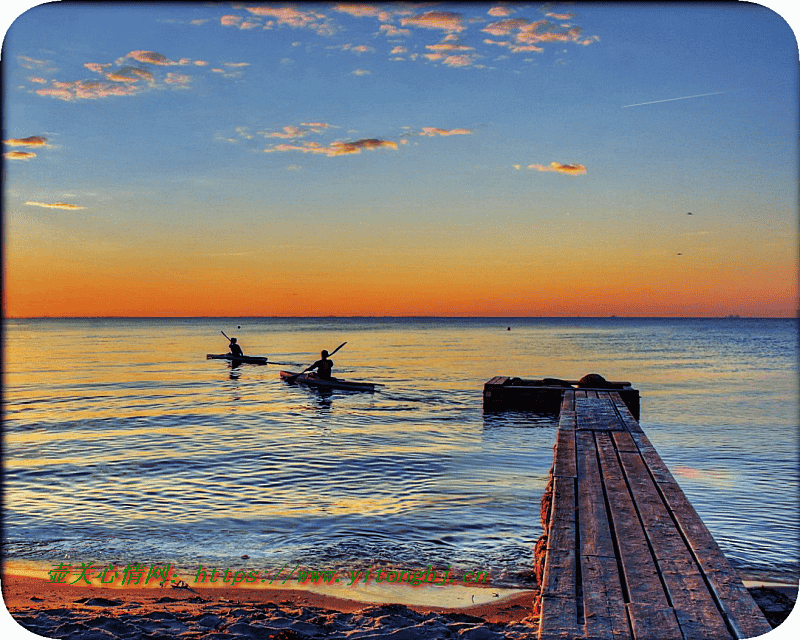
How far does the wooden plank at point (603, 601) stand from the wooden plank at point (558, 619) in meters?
0.08

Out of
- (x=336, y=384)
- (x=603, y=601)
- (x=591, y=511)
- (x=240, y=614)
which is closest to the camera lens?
(x=603, y=601)

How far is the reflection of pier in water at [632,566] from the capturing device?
452 cm

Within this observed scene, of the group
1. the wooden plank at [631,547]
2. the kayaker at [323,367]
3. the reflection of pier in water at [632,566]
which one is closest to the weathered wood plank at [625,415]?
the reflection of pier in water at [632,566]

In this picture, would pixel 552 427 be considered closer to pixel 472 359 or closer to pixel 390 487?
pixel 390 487

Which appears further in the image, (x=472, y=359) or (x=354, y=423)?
(x=472, y=359)

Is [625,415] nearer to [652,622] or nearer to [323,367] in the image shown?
[652,622]

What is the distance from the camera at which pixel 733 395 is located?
35.0 meters

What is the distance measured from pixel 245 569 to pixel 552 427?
15.5 meters

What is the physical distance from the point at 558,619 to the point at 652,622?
2.08 feet

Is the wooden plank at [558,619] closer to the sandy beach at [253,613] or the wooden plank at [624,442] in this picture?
the sandy beach at [253,613]

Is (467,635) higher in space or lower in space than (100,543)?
higher

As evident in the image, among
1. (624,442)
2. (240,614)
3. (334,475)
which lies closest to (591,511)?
(240,614)

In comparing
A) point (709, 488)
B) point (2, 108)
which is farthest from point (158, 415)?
point (2, 108)

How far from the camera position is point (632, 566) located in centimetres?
550
